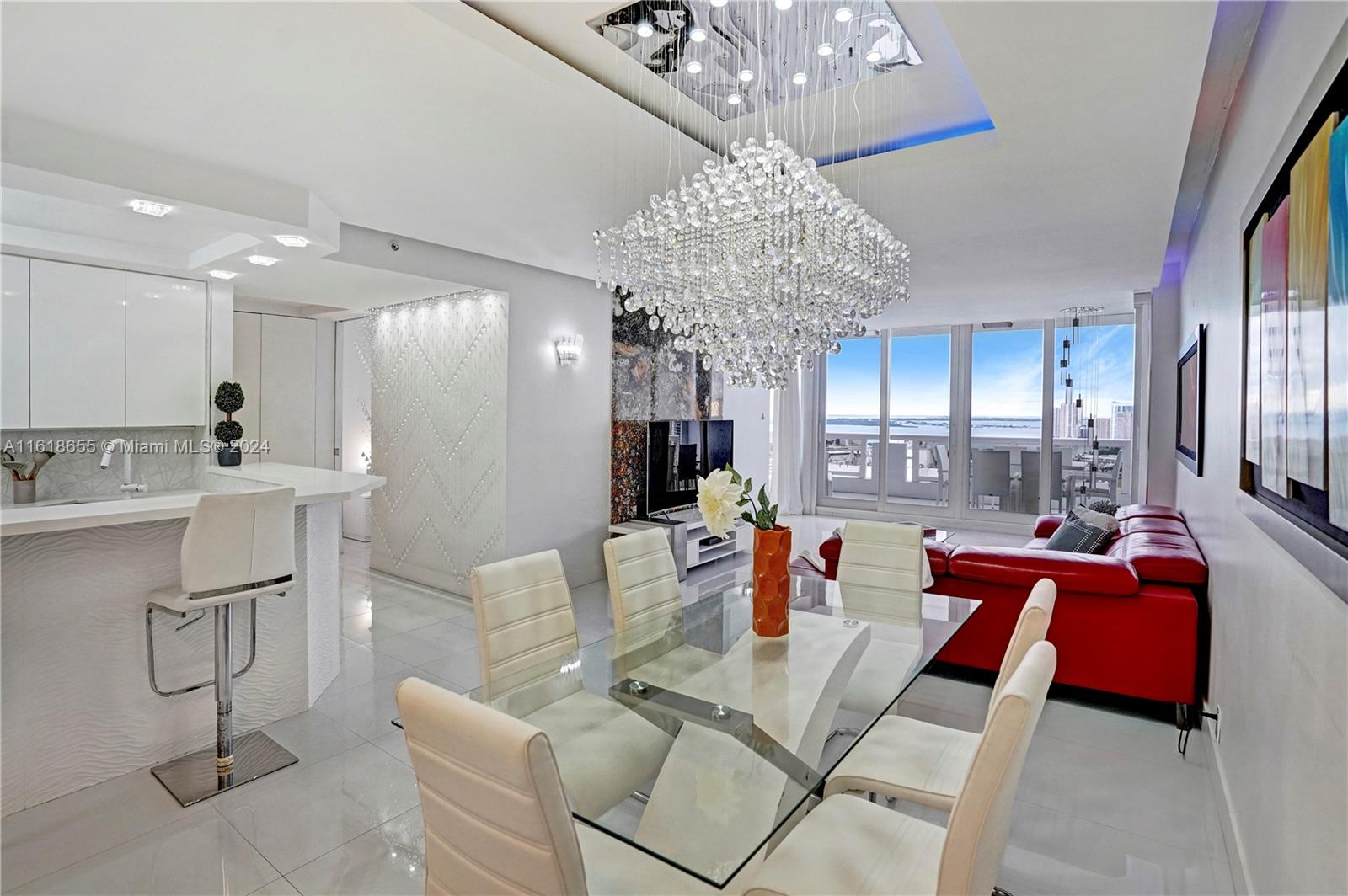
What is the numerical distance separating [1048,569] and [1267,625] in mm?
1684

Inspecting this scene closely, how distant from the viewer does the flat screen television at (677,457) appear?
6.17 m

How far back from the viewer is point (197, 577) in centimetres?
250

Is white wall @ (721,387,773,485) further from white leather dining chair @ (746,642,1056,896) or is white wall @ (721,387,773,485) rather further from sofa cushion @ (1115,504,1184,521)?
white leather dining chair @ (746,642,1056,896)

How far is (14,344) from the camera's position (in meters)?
3.37

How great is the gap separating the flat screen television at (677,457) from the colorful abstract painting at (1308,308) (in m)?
5.07

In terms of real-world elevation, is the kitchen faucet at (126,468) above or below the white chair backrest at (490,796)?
above

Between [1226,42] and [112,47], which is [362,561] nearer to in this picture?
[112,47]

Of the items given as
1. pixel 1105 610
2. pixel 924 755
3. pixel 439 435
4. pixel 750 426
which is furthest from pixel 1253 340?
pixel 750 426

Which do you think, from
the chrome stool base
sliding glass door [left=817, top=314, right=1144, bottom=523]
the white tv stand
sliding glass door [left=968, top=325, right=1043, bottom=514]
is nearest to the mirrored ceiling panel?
the chrome stool base

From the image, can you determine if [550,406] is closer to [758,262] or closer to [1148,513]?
[758,262]

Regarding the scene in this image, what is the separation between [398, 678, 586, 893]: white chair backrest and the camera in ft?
3.36

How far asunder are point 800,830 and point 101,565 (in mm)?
2856

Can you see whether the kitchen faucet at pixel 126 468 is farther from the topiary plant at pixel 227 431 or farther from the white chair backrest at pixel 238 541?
the white chair backrest at pixel 238 541

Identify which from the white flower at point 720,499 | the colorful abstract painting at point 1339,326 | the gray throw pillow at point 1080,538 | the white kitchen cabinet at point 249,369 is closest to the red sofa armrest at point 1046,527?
the gray throw pillow at point 1080,538
